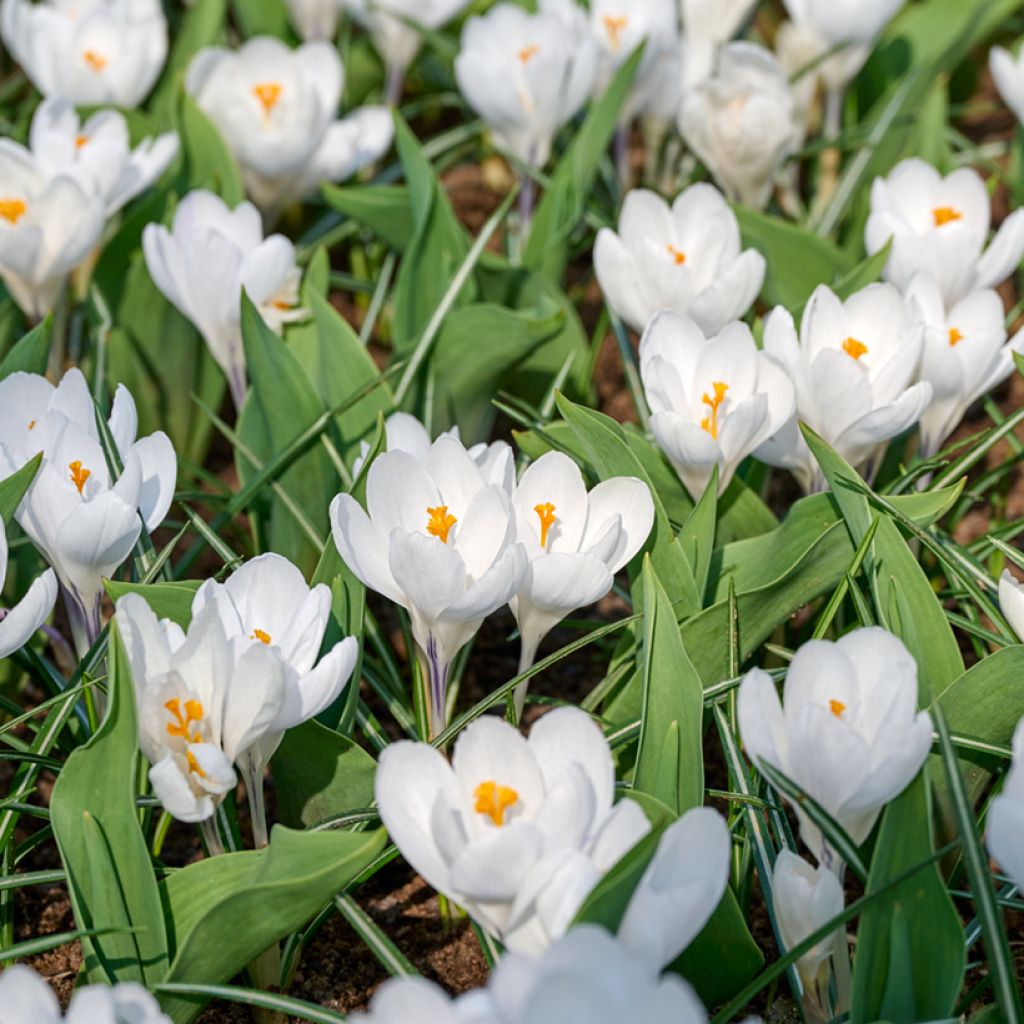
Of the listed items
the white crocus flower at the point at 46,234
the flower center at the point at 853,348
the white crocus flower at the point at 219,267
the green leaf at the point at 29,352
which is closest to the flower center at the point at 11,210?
the white crocus flower at the point at 46,234

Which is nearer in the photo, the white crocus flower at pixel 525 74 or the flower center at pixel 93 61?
the white crocus flower at pixel 525 74

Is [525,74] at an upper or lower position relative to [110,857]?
upper

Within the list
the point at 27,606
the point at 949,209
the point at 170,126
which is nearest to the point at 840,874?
the point at 27,606

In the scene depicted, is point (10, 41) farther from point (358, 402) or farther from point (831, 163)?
point (831, 163)

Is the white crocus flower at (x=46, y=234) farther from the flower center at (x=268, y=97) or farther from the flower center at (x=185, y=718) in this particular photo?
the flower center at (x=185, y=718)

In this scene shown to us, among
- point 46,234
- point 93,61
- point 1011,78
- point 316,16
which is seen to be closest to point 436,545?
point 46,234

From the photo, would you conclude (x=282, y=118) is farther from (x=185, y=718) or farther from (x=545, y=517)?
(x=185, y=718)

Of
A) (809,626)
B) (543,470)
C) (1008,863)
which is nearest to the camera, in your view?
(1008,863)
